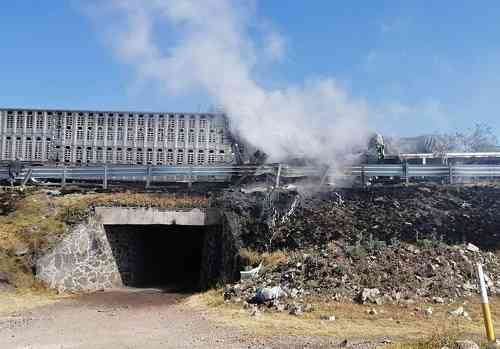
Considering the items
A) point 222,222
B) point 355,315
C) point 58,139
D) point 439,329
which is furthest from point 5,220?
point 439,329

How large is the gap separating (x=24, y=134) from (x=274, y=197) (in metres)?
16.2

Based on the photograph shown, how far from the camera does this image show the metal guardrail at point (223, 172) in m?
22.4

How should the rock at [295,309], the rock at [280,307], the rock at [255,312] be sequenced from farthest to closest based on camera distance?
1. the rock at [280,307]
2. the rock at [255,312]
3. the rock at [295,309]

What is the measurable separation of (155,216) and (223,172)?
4317 mm

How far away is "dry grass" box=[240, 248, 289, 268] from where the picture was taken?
1681 centimetres

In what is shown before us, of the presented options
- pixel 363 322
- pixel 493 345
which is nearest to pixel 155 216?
pixel 363 322

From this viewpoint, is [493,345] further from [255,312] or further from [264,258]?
[264,258]

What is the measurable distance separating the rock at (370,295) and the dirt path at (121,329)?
3.50 metres

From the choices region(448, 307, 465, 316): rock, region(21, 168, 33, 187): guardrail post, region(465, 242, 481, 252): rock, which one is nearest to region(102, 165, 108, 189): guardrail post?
region(21, 168, 33, 187): guardrail post

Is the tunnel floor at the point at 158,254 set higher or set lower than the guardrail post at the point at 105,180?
lower

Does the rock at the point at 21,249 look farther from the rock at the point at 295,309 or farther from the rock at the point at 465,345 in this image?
the rock at the point at 465,345

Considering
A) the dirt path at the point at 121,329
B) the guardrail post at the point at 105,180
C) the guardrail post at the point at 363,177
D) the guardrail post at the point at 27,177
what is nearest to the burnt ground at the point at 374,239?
the guardrail post at the point at 363,177

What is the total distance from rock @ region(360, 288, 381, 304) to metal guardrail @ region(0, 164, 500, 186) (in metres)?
8.83

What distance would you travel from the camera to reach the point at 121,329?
1218 centimetres
